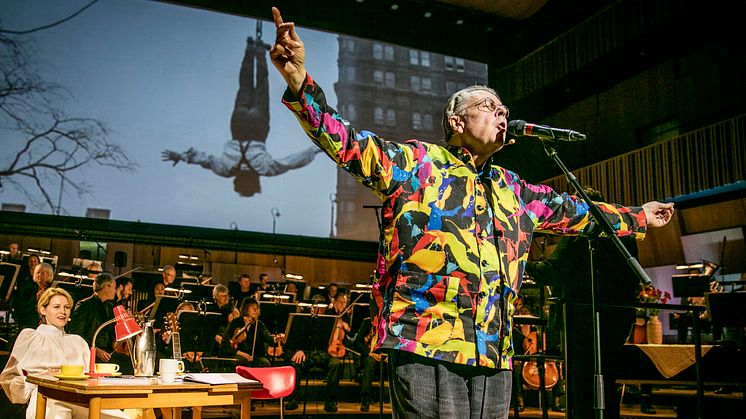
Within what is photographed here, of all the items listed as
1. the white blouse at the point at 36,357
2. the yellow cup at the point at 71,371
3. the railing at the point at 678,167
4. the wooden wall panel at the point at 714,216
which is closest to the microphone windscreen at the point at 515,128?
the yellow cup at the point at 71,371

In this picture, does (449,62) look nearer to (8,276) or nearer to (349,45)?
(349,45)

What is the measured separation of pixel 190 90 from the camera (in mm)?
11062

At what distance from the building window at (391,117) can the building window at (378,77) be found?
521 mm

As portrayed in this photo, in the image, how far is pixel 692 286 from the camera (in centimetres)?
788

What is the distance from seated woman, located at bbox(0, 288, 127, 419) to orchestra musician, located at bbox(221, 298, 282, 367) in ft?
11.5

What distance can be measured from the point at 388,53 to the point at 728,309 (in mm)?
8284

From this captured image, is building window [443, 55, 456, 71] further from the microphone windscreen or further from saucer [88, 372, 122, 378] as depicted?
the microphone windscreen

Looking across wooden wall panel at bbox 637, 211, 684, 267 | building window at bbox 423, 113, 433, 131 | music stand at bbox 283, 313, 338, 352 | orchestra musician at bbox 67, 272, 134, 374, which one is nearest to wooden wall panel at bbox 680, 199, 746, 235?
wooden wall panel at bbox 637, 211, 684, 267

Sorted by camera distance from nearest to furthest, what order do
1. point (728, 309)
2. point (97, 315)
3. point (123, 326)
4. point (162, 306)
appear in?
point (123, 326) → point (728, 309) → point (97, 315) → point (162, 306)

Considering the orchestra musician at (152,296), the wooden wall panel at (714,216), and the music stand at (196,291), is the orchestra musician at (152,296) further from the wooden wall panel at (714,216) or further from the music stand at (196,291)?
the wooden wall panel at (714,216)

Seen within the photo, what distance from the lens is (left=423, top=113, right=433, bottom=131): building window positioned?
39.9 ft

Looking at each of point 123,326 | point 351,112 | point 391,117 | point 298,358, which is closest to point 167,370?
point 123,326

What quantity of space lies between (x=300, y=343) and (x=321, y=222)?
4744 mm

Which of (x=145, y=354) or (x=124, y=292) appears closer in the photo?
(x=145, y=354)
